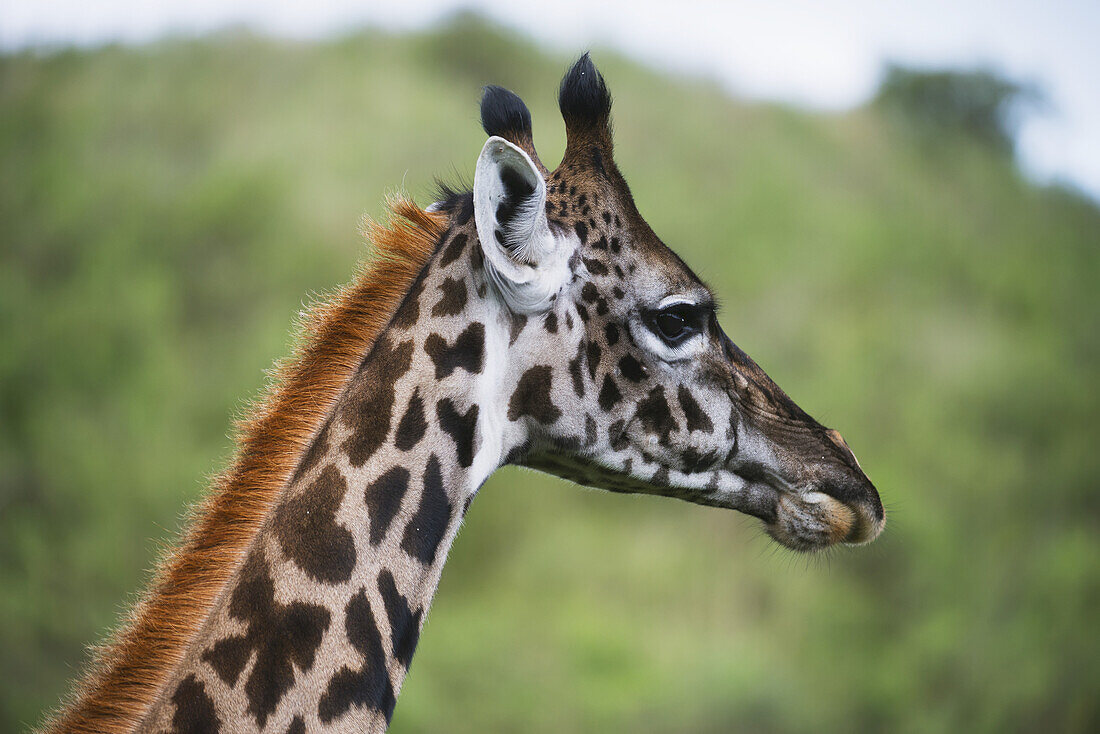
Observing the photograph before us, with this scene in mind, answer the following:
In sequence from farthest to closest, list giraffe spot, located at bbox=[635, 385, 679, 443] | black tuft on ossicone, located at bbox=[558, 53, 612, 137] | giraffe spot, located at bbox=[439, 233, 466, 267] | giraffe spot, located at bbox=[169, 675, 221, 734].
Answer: black tuft on ossicone, located at bbox=[558, 53, 612, 137] → giraffe spot, located at bbox=[635, 385, 679, 443] → giraffe spot, located at bbox=[439, 233, 466, 267] → giraffe spot, located at bbox=[169, 675, 221, 734]

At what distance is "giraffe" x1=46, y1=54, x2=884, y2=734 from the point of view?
2.18m

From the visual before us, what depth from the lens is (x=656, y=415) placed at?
8.73 feet

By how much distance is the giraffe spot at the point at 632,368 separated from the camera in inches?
103

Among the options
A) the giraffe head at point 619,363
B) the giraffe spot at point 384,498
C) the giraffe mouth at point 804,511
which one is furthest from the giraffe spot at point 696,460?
the giraffe spot at point 384,498

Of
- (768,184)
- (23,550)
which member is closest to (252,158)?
(23,550)

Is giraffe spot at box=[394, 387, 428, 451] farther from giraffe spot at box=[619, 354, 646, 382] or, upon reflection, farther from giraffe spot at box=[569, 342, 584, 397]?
giraffe spot at box=[619, 354, 646, 382]

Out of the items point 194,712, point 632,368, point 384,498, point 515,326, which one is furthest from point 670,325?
point 194,712

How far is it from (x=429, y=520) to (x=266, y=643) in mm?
499

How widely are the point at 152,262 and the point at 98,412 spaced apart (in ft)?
6.17

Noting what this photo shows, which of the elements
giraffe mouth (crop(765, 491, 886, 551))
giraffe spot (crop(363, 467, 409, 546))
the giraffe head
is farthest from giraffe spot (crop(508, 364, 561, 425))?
giraffe mouth (crop(765, 491, 886, 551))

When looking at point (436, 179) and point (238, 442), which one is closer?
point (238, 442)

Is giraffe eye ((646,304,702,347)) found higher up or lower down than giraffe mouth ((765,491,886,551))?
higher up

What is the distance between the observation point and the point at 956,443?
10727 mm

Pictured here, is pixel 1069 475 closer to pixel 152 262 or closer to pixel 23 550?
pixel 152 262
